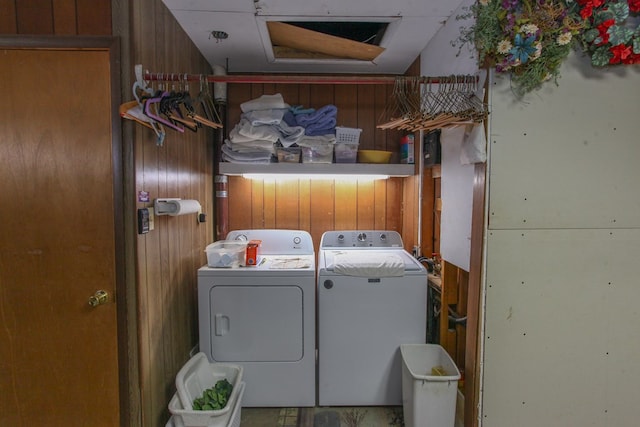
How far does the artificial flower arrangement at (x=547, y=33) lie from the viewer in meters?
1.31

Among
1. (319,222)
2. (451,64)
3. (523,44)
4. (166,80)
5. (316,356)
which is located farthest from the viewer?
(319,222)

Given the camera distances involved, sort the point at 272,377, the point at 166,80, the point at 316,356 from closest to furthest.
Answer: the point at 166,80 < the point at 272,377 < the point at 316,356

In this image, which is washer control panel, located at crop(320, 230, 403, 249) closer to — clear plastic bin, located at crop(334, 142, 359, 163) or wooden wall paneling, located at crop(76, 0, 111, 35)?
clear plastic bin, located at crop(334, 142, 359, 163)

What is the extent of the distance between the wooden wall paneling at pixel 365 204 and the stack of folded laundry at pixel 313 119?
21.5 inches

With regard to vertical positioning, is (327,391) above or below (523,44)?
below

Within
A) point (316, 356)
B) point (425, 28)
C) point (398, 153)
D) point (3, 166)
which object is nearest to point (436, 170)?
point (398, 153)

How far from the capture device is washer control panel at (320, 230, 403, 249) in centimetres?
245

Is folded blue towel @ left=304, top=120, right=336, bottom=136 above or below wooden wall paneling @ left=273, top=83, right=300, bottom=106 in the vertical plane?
below

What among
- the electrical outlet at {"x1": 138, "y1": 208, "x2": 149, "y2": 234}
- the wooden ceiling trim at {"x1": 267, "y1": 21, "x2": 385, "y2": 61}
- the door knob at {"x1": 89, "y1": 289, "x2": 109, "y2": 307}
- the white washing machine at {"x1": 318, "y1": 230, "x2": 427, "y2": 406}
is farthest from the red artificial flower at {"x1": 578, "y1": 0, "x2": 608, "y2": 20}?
the door knob at {"x1": 89, "y1": 289, "x2": 109, "y2": 307}

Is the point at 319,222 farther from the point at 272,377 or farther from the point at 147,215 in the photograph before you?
the point at 147,215

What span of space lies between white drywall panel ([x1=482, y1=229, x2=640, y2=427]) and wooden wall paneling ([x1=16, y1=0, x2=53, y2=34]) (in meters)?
2.24

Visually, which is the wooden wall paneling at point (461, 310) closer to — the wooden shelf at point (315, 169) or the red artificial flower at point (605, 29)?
the wooden shelf at point (315, 169)

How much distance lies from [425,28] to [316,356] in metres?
2.17

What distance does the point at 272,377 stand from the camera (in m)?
1.94
